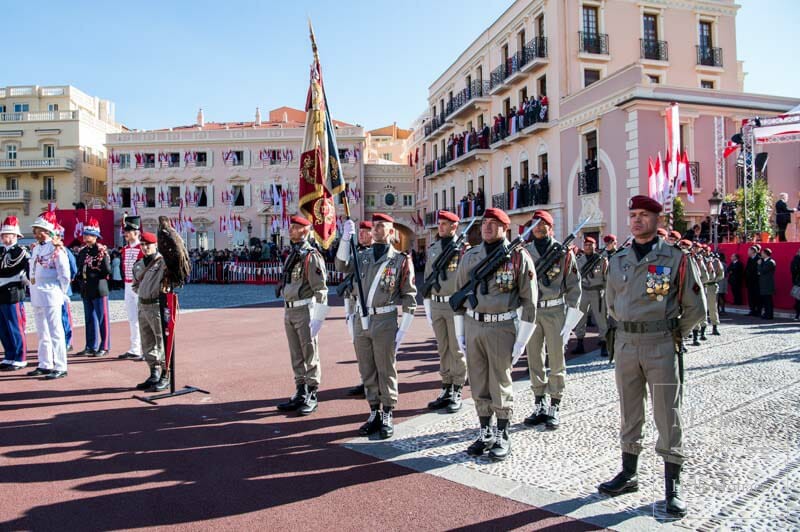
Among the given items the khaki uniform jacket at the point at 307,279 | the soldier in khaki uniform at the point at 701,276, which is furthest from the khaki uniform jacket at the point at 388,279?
the soldier in khaki uniform at the point at 701,276

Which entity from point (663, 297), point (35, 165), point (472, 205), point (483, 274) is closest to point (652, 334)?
point (663, 297)

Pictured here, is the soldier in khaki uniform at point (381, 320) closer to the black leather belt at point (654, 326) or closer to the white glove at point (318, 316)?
the white glove at point (318, 316)

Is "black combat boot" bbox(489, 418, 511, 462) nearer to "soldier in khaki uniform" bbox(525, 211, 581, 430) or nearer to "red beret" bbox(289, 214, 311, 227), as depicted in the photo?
"soldier in khaki uniform" bbox(525, 211, 581, 430)

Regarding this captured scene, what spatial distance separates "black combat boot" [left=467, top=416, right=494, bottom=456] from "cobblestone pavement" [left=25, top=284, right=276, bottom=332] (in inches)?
482

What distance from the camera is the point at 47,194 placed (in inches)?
1898

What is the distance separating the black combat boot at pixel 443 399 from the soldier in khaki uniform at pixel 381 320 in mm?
934

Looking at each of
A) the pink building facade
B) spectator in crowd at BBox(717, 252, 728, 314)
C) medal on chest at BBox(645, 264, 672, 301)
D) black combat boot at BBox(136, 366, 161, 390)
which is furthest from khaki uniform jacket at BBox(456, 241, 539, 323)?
the pink building facade

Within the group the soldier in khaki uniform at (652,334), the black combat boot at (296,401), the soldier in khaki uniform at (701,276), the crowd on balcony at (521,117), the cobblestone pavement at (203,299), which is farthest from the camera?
the crowd on balcony at (521,117)

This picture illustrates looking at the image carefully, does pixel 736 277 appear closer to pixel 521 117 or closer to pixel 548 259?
pixel 548 259

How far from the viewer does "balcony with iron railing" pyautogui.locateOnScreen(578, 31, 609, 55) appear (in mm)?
25609

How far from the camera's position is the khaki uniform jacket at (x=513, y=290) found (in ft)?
16.5

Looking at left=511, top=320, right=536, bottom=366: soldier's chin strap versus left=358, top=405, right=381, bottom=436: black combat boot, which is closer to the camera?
left=511, top=320, right=536, bottom=366: soldier's chin strap

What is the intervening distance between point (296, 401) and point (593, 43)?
24290mm

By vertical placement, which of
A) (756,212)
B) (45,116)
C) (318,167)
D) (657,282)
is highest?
(45,116)
